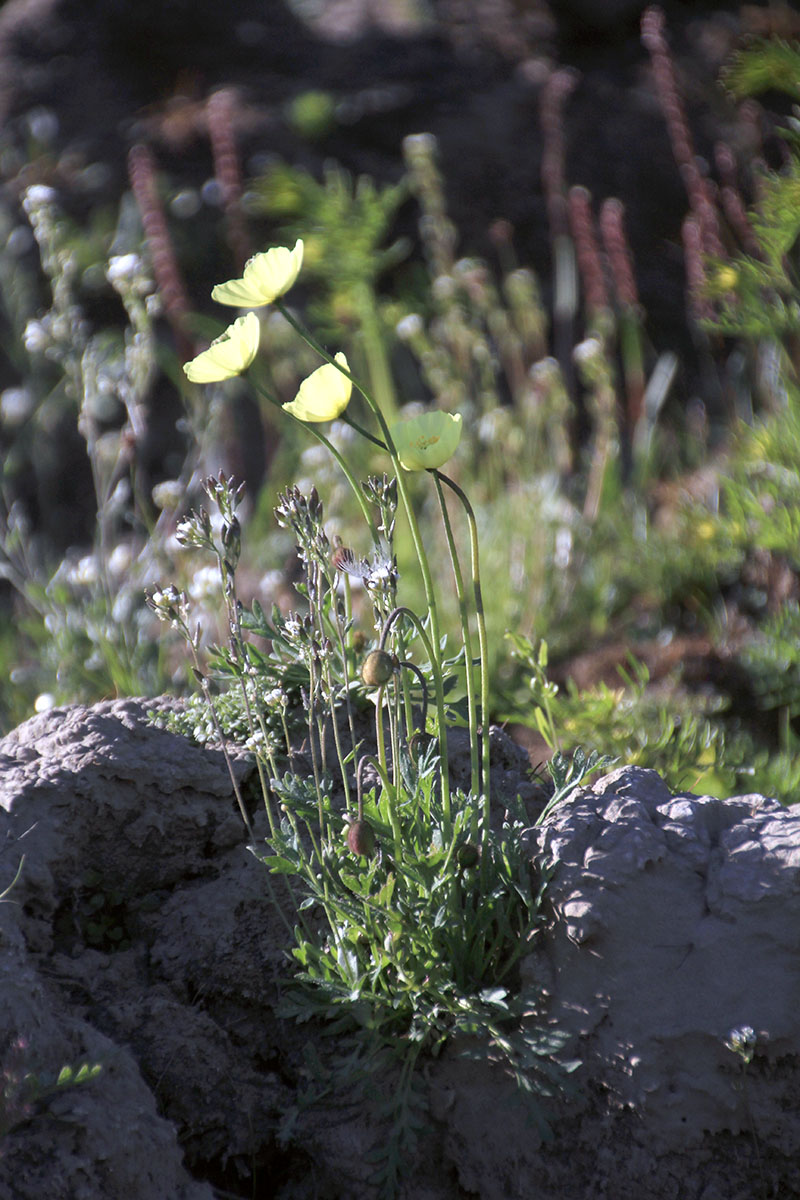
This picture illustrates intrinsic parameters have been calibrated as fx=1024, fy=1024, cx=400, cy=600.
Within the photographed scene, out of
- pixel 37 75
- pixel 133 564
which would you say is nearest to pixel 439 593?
pixel 133 564

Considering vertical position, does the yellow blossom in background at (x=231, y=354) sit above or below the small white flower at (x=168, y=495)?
above

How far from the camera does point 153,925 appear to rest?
1.68 metres

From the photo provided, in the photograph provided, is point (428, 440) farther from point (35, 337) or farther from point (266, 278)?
point (35, 337)

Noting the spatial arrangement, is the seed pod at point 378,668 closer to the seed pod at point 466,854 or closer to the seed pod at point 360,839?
the seed pod at point 360,839

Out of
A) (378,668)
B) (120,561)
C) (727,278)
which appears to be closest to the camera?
(378,668)

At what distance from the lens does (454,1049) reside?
1473 mm

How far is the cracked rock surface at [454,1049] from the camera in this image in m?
1.33

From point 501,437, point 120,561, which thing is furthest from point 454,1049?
point 501,437

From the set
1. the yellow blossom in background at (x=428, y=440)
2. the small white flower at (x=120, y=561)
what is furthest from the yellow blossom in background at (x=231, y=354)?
the small white flower at (x=120, y=561)

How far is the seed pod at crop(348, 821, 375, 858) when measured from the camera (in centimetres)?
132

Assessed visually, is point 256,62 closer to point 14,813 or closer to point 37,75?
point 37,75

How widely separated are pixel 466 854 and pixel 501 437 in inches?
94.0

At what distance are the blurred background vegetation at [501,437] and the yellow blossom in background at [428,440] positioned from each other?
0.52 meters

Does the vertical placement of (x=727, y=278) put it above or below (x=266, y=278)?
below
